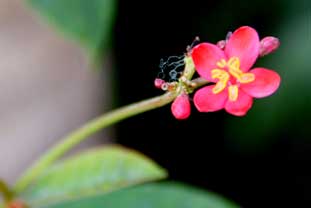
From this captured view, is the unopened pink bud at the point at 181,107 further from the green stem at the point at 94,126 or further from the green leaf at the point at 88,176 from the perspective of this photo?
the green leaf at the point at 88,176

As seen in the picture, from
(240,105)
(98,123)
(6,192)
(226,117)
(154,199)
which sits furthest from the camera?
(226,117)

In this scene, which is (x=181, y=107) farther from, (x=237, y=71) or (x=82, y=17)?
(x=82, y=17)

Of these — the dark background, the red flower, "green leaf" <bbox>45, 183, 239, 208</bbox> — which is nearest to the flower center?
the red flower

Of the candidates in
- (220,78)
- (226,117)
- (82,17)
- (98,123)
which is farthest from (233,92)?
(226,117)

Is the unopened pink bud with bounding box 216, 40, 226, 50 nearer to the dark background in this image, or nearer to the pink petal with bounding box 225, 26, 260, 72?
the pink petal with bounding box 225, 26, 260, 72

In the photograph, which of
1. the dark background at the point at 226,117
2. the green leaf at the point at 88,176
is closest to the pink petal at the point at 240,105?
the green leaf at the point at 88,176

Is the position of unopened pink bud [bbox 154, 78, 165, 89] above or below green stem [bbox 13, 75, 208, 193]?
below

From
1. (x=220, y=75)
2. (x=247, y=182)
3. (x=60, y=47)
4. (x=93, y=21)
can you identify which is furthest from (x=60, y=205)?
(x=247, y=182)
